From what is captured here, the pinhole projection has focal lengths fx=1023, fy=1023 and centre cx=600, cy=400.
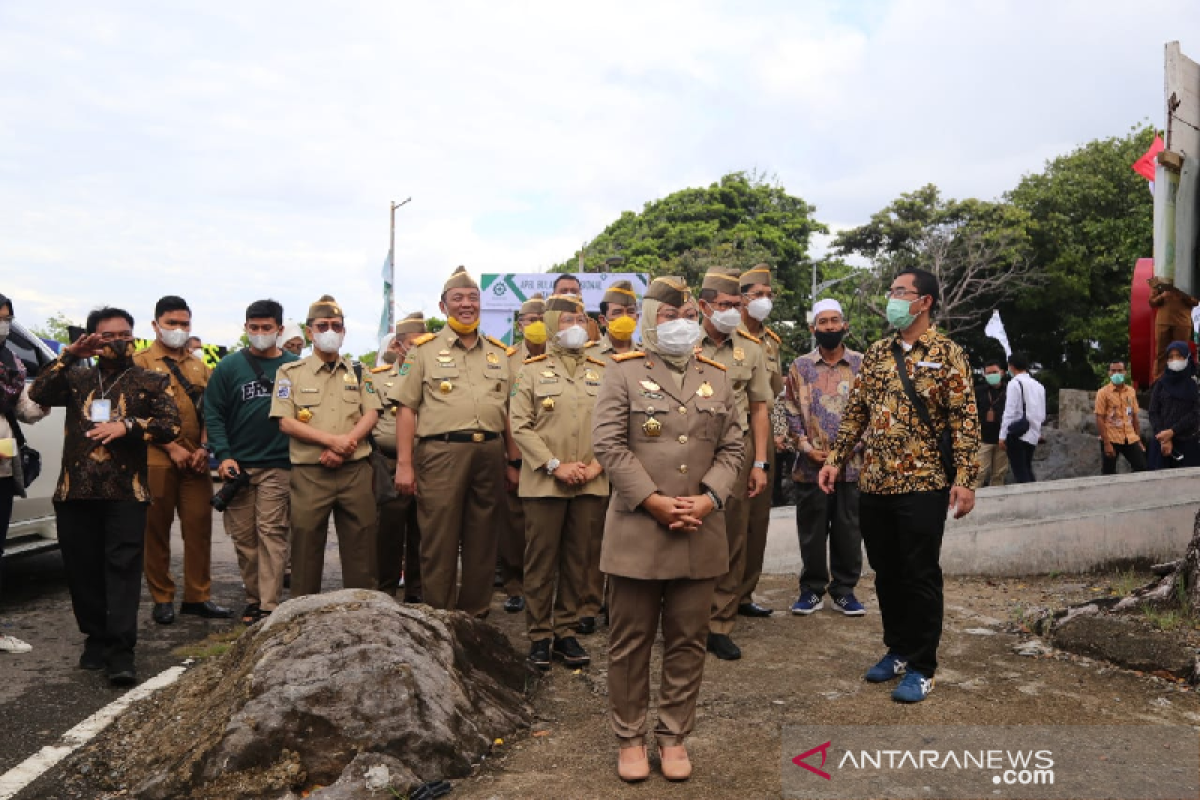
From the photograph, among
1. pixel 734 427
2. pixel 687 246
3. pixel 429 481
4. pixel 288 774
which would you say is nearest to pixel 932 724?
pixel 734 427

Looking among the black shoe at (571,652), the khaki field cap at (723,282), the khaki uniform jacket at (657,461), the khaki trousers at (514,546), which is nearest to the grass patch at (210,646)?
the black shoe at (571,652)

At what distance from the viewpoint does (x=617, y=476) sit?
3799 millimetres

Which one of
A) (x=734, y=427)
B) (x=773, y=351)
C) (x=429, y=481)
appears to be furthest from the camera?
(x=773, y=351)

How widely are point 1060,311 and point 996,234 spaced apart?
117 inches

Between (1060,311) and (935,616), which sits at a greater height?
(1060,311)

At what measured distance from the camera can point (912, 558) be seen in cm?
466

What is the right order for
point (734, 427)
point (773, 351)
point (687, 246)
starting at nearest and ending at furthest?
point (734, 427), point (773, 351), point (687, 246)

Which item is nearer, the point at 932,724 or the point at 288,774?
the point at 288,774

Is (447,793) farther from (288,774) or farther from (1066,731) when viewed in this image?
(1066,731)

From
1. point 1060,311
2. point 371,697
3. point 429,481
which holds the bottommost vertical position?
point 371,697

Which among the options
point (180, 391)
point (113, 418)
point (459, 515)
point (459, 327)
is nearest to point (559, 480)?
point (459, 515)

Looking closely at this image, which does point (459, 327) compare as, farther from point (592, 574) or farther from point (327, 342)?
point (592, 574)

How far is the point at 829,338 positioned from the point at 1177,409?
6.15 m

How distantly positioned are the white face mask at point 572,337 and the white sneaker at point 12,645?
3433 mm
